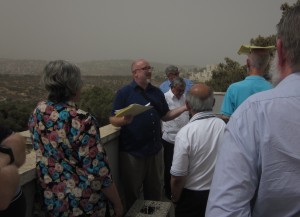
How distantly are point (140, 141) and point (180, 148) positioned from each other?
107cm

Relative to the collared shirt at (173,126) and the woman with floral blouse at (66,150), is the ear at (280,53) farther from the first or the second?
the collared shirt at (173,126)

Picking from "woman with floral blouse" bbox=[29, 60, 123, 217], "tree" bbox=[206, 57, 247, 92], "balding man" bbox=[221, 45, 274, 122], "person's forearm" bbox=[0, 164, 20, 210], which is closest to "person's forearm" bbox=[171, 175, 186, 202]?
"woman with floral blouse" bbox=[29, 60, 123, 217]

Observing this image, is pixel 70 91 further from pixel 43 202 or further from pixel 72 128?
pixel 43 202

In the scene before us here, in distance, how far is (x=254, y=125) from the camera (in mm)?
1044

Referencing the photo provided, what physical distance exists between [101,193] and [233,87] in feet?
5.09

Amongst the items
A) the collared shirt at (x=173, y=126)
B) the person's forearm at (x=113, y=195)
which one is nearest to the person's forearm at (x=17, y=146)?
the person's forearm at (x=113, y=195)

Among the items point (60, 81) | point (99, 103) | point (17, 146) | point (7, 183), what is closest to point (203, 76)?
point (99, 103)

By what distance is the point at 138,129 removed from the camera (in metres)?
3.59

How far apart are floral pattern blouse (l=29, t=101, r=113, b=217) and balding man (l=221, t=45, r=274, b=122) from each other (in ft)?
4.76

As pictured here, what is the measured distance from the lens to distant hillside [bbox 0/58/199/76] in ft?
160

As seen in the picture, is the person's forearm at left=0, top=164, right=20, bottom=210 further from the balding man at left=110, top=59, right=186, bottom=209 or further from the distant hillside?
the distant hillside

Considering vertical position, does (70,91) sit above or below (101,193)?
above

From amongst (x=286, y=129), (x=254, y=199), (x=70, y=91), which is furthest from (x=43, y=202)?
(x=286, y=129)

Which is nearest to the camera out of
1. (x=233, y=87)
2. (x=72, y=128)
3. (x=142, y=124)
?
(x=72, y=128)
